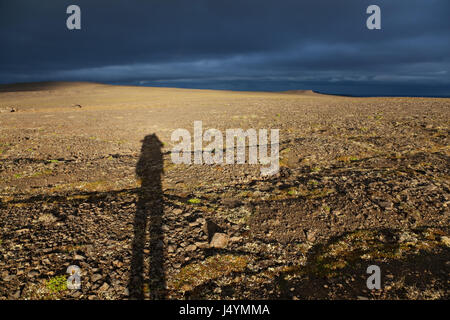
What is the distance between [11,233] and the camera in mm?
6816

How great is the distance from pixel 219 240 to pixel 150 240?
5.92 feet

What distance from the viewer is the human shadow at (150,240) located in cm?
523

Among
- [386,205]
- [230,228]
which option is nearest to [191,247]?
[230,228]

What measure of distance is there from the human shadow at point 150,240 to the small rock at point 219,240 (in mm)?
1299

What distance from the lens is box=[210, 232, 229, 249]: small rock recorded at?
21.5ft

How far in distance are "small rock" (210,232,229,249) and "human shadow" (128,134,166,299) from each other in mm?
1299

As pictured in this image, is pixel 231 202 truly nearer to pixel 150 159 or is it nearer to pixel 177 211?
pixel 177 211

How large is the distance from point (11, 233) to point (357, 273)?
28.4ft

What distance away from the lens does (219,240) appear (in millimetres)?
6609

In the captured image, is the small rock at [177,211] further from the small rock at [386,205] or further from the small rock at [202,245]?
the small rock at [386,205]

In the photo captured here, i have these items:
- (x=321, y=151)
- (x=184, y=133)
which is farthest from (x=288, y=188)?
(x=184, y=133)

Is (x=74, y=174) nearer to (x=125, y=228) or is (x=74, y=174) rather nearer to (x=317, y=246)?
(x=125, y=228)

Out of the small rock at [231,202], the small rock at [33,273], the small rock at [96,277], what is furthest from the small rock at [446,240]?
the small rock at [33,273]

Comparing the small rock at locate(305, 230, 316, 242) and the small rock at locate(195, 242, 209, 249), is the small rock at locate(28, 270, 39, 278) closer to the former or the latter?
the small rock at locate(195, 242, 209, 249)
